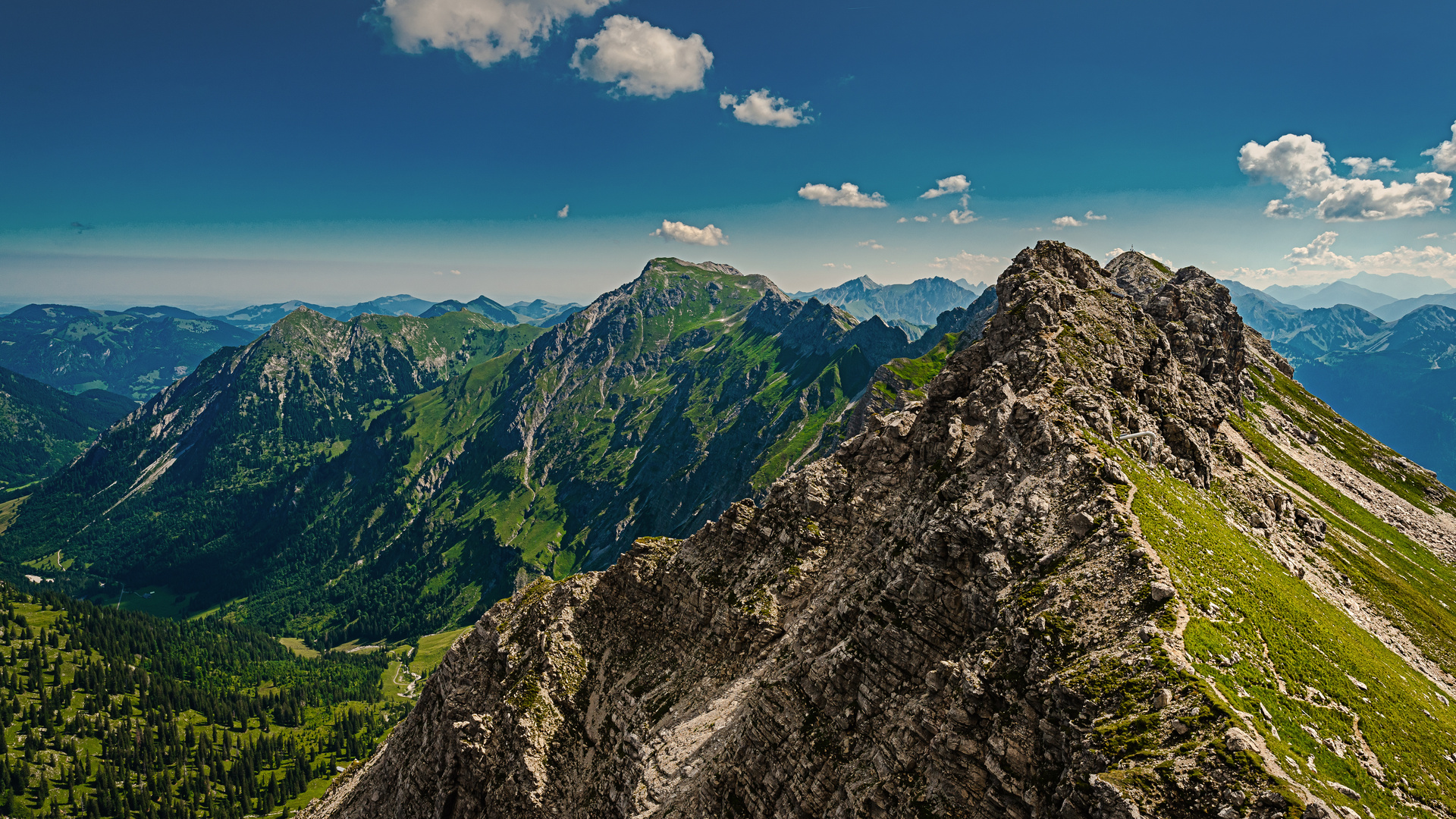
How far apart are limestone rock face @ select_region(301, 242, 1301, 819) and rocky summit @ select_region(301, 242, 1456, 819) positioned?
7.1 inches

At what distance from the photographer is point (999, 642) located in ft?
103

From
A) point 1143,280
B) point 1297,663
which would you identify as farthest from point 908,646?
point 1143,280

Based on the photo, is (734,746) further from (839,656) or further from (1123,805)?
(1123,805)

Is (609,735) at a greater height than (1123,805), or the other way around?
(1123,805)

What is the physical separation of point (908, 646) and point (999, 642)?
23.1ft

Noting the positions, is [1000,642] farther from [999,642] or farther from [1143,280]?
[1143,280]

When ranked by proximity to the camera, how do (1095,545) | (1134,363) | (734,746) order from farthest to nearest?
(1134,363) < (734,746) < (1095,545)

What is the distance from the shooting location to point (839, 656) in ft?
131

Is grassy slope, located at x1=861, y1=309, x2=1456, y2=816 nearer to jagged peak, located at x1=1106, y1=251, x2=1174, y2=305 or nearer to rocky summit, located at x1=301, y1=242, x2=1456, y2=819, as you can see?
rocky summit, located at x1=301, y1=242, x2=1456, y2=819

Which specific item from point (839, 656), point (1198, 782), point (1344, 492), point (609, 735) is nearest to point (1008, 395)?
point (839, 656)

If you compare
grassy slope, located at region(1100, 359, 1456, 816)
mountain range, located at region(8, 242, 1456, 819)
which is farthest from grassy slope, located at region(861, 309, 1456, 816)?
mountain range, located at region(8, 242, 1456, 819)

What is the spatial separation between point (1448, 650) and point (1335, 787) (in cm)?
6478

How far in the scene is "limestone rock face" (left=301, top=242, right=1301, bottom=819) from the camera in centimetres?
2658

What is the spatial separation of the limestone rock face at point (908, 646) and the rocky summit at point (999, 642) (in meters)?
0.18
